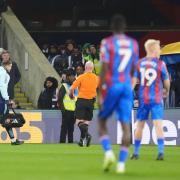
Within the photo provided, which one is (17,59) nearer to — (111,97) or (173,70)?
(173,70)

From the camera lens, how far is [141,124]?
14.3 m

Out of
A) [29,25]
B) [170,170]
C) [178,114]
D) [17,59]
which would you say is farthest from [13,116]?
Answer: [29,25]

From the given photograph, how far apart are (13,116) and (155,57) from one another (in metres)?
5.87

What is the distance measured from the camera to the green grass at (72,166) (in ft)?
36.8

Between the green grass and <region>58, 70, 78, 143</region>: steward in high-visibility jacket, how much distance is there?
174 inches

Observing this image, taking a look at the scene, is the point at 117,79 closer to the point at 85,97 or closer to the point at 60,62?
the point at 85,97

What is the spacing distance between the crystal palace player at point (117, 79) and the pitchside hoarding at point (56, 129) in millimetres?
10329

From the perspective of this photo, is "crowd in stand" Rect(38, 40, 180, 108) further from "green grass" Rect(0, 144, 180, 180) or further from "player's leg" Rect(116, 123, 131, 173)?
"player's leg" Rect(116, 123, 131, 173)

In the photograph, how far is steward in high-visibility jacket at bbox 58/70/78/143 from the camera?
21469 millimetres

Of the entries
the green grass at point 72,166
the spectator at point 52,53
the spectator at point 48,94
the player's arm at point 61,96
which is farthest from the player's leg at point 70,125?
the spectator at point 52,53

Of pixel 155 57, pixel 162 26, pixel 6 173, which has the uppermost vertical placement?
pixel 162 26

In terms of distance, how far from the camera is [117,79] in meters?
11.2

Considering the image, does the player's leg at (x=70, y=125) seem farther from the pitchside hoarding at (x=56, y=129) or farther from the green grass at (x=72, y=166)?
the green grass at (x=72, y=166)

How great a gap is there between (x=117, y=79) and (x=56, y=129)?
36.4ft
